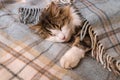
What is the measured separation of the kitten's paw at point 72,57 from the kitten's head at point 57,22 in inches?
Answer: 3.5

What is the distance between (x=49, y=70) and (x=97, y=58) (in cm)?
19

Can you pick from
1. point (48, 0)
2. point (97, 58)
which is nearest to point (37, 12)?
point (48, 0)

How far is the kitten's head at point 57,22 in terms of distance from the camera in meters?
0.89

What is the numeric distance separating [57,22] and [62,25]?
0.03 meters

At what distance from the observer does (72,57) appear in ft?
2.52

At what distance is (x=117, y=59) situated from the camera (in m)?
0.70

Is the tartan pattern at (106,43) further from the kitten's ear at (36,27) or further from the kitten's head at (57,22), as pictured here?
the kitten's ear at (36,27)

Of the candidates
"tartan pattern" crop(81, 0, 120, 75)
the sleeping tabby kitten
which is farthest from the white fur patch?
"tartan pattern" crop(81, 0, 120, 75)

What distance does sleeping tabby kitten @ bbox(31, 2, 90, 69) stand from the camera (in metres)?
0.86

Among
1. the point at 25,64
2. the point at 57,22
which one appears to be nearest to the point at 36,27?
the point at 57,22

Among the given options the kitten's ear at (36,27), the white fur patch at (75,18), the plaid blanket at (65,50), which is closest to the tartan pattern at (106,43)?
the plaid blanket at (65,50)

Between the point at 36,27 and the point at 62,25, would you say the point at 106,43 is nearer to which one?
the point at 62,25

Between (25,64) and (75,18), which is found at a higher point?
(75,18)

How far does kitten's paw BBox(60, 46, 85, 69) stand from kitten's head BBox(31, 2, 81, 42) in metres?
0.09
